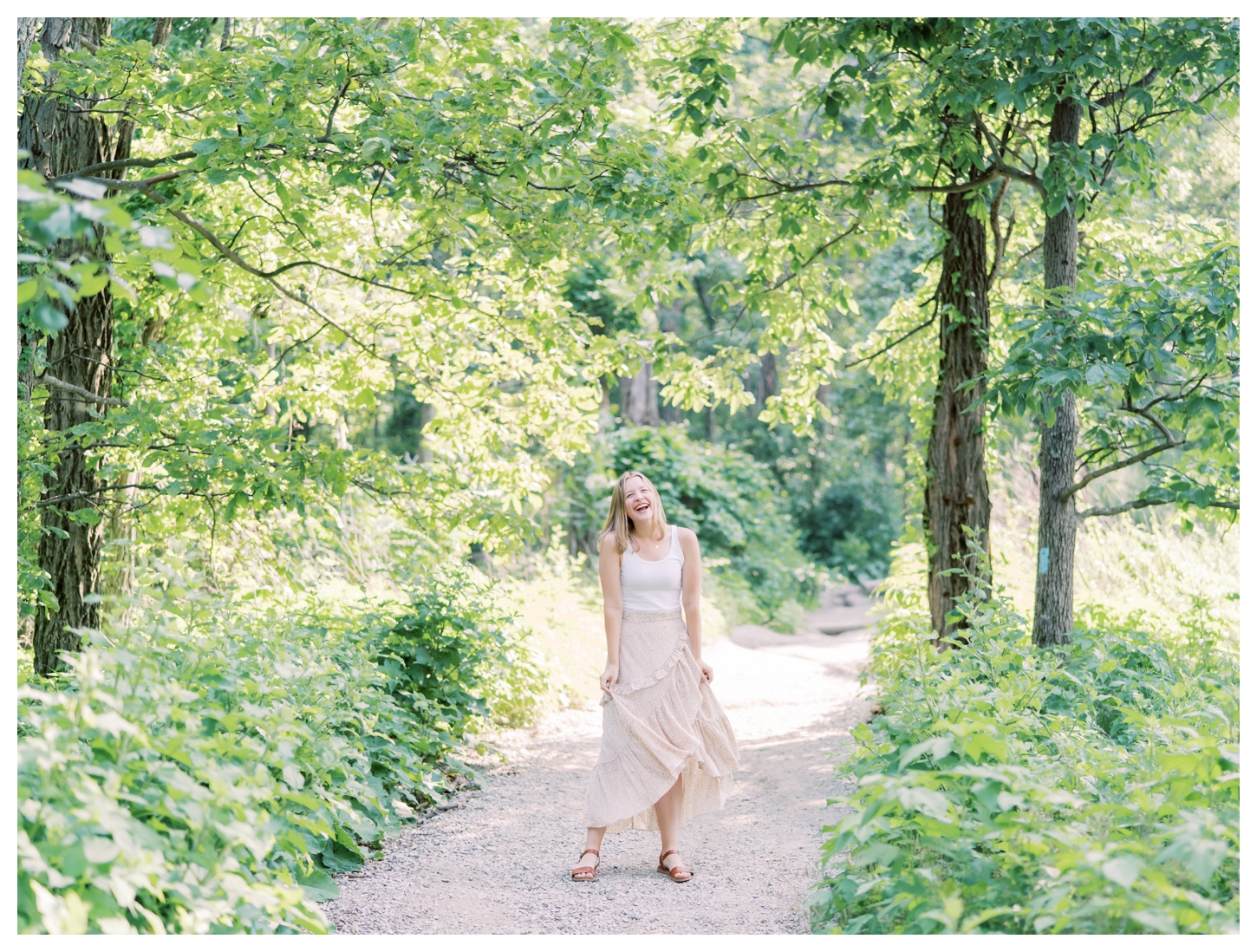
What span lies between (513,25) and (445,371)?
7.45 feet

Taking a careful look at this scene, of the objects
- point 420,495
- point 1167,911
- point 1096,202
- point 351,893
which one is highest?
point 1096,202

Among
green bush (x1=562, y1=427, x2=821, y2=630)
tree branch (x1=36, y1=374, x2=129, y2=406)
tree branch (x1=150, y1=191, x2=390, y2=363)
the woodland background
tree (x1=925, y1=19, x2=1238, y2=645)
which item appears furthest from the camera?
green bush (x1=562, y1=427, x2=821, y2=630)

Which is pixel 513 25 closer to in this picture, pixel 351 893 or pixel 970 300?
pixel 970 300

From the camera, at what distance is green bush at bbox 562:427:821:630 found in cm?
1487

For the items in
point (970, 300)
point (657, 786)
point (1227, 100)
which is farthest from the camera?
point (970, 300)

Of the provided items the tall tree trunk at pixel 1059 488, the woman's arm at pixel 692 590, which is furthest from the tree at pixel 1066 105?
the woman's arm at pixel 692 590

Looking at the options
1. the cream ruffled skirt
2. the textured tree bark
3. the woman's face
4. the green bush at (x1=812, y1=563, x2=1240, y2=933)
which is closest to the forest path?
the cream ruffled skirt

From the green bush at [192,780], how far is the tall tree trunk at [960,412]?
3873 mm

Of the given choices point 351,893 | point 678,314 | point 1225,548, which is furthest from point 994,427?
point 678,314

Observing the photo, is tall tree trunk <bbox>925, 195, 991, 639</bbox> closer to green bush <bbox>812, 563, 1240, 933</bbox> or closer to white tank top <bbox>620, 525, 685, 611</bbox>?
green bush <bbox>812, 563, 1240, 933</bbox>

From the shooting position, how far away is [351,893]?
155 inches

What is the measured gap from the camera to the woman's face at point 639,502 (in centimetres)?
436

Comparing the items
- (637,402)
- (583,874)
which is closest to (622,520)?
(583,874)

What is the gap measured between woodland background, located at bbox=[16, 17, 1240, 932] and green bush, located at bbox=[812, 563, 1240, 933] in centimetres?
2
